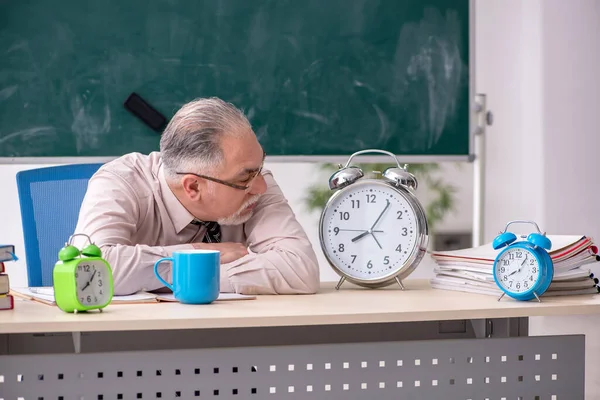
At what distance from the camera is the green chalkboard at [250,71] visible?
342cm

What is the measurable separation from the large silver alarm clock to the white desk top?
11cm

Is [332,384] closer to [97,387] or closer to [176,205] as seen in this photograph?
[97,387]

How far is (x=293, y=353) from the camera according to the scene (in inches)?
67.9

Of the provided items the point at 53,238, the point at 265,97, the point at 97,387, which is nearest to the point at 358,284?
the point at 97,387

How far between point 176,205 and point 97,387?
2.40ft

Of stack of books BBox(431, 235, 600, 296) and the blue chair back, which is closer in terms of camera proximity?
stack of books BBox(431, 235, 600, 296)

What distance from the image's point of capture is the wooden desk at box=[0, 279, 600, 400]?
1.60m

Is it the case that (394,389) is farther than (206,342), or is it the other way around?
(206,342)

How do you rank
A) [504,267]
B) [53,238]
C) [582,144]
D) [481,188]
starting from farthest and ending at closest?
[582,144] → [481,188] → [53,238] → [504,267]

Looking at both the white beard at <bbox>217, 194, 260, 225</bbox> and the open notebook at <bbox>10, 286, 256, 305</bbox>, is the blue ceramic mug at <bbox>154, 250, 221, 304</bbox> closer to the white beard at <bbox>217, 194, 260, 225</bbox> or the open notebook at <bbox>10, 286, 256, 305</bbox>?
the open notebook at <bbox>10, 286, 256, 305</bbox>

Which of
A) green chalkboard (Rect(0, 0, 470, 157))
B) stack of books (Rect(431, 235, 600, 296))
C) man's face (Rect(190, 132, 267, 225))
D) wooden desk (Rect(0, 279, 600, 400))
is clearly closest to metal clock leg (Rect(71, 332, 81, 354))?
wooden desk (Rect(0, 279, 600, 400))

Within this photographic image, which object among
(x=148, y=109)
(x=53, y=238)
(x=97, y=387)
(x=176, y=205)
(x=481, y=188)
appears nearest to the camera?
(x=97, y=387)

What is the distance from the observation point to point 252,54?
3549mm

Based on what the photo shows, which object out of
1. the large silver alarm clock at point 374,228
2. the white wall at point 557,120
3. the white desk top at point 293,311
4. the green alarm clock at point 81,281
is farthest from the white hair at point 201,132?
the white wall at point 557,120
